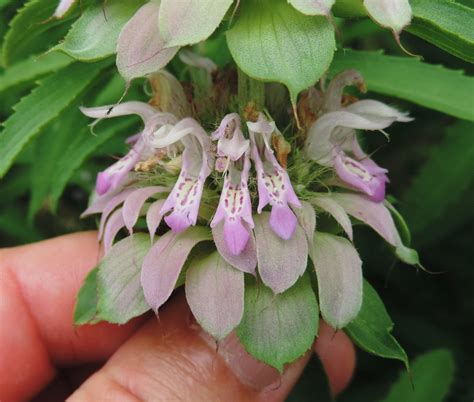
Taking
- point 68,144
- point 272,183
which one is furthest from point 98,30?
point 68,144

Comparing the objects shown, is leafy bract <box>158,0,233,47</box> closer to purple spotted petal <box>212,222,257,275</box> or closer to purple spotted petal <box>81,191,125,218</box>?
purple spotted petal <box>212,222,257,275</box>

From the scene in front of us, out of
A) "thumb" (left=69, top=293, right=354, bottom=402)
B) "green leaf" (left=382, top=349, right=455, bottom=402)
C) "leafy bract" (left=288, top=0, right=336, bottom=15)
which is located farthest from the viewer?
"green leaf" (left=382, top=349, right=455, bottom=402)

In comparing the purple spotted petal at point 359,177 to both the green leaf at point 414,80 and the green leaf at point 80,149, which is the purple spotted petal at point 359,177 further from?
the green leaf at point 80,149

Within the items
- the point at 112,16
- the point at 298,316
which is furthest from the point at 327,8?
the point at 298,316

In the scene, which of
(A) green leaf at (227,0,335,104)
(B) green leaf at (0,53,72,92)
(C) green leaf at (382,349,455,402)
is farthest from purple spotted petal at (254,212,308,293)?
(C) green leaf at (382,349,455,402)

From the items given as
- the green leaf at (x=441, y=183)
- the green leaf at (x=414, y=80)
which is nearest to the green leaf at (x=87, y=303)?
the green leaf at (x=414, y=80)

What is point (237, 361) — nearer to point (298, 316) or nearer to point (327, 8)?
point (298, 316)

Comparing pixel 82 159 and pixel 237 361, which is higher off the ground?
pixel 82 159

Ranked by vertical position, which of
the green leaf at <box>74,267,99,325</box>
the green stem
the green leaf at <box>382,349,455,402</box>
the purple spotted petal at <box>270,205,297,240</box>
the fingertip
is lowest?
the green leaf at <box>382,349,455,402</box>
